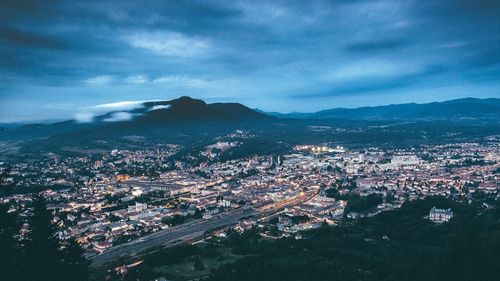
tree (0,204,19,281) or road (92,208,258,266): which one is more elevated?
tree (0,204,19,281)

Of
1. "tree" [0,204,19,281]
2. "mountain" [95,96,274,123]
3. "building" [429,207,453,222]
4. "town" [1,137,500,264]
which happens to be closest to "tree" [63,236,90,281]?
"tree" [0,204,19,281]

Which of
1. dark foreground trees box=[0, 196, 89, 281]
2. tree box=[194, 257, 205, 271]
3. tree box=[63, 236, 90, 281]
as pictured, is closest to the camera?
dark foreground trees box=[0, 196, 89, 281]

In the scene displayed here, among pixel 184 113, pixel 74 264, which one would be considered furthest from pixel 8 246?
pixel 184 113

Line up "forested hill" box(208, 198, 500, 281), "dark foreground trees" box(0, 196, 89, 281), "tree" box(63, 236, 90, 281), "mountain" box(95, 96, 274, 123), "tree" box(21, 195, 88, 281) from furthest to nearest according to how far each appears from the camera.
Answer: "mountain" box(95, 96, 274, 123), "forested hill" box(208, 198, 500, 281), "tree" box(63, 236, 90, 281), "tree" box(21, 195, 88, 281), "dark foreground trees" box(0, 196, 89, 281)

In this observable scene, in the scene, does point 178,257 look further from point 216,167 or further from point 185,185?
point 216,167

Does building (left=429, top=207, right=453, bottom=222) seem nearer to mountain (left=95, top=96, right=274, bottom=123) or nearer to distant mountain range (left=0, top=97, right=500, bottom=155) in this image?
distant mountain range (left=0, top=97, right=500, bottom=155)

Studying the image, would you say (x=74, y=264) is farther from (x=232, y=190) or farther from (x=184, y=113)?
(x=184, y=113)

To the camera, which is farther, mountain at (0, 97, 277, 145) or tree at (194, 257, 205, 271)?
mountain at (0, 97, 277, 145)

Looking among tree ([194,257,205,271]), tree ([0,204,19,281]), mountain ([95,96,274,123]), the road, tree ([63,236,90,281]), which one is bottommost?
the road
